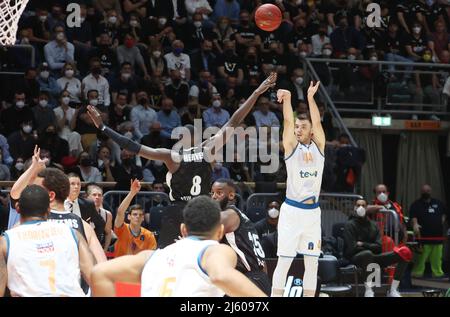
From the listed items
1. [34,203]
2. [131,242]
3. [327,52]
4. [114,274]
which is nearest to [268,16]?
[131,242]

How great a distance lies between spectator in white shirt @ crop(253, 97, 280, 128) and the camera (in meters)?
17.6

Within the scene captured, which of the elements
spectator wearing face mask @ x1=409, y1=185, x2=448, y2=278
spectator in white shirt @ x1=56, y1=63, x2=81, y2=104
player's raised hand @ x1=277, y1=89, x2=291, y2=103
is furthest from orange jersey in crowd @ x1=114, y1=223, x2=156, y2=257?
spectator wearing face mask @ x1=409, y1=185, x2=448, y2=278

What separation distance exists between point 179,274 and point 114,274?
47cm

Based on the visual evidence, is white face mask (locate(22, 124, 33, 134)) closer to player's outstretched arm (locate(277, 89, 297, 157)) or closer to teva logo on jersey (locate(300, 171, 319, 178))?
player's outstretched arm (locate(277, 89, 297, 157))

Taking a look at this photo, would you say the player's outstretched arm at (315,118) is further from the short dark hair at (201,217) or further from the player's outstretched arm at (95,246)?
the short dark hair at (201,217)

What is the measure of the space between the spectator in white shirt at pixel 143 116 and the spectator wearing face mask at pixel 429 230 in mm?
5507

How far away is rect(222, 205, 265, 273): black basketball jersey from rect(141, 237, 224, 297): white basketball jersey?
3529 millimetres

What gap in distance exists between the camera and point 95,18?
59.5ft

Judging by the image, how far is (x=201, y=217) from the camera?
544cm

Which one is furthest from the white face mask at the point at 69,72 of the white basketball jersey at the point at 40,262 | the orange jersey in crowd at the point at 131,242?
the white basketball jersey at the point at 40,262

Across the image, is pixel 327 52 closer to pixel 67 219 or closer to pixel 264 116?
pixel 264 116

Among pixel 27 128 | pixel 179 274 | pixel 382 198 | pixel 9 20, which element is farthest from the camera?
pixel 382 198

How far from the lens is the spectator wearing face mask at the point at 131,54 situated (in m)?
18.0
